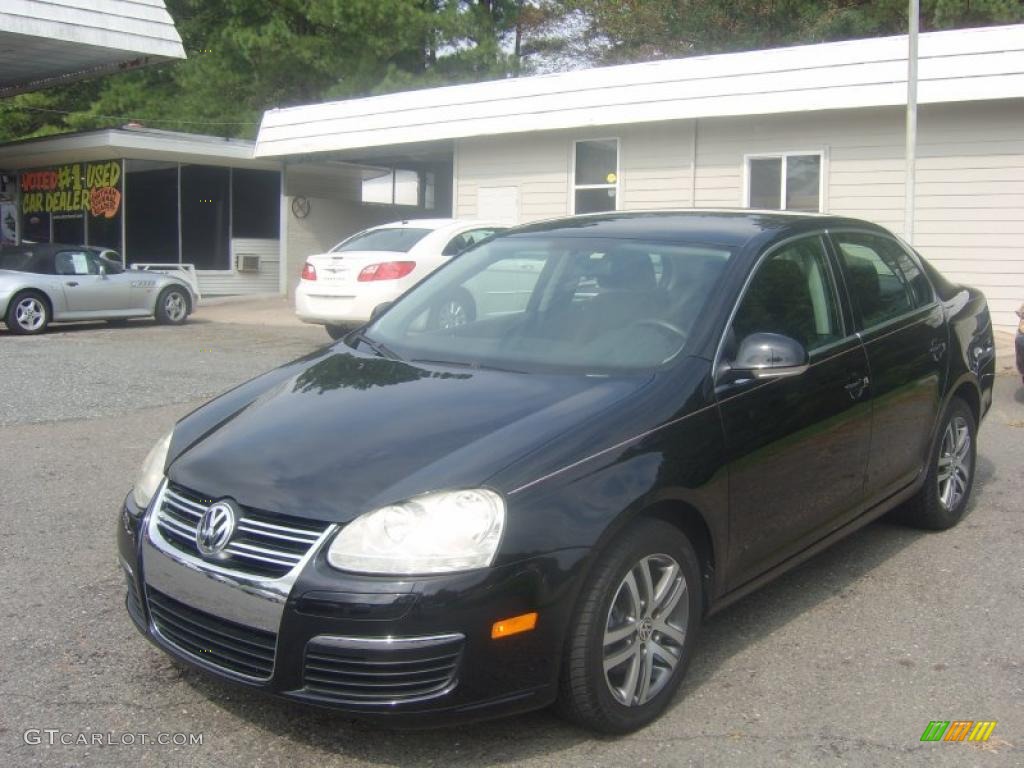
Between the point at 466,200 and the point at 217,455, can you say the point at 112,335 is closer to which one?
the point at 466,200

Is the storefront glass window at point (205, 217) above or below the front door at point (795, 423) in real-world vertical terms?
above

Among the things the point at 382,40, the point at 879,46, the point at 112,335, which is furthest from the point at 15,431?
the point at 382,40

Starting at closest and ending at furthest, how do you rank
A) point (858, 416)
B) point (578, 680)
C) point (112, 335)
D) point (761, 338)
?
point (578, 680) < point (761, 338) < point (858, 416) < point (112, 335)

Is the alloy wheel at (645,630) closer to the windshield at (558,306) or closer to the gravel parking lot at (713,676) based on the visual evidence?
the gravel parking lot at (713,676)

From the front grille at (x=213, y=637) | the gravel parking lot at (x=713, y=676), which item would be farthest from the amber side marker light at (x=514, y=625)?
the front grille at (x=213, y=637)

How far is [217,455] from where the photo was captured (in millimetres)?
3600

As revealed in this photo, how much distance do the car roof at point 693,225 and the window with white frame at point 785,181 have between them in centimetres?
1021

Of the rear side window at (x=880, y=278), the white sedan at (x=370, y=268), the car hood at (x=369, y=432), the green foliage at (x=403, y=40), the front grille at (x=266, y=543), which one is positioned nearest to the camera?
the front grille at (x=266, y=543)

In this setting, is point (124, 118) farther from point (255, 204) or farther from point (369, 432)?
point (369, 432)

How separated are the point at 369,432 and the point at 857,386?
2.24 m

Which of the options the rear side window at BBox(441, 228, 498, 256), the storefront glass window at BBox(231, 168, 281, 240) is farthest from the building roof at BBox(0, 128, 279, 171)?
the rear side window at BBox(441, 228, 498, 256)

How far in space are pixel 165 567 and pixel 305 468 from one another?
546 mm

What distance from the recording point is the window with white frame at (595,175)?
1691 centimetres

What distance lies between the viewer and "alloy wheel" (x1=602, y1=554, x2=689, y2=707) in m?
3.42
